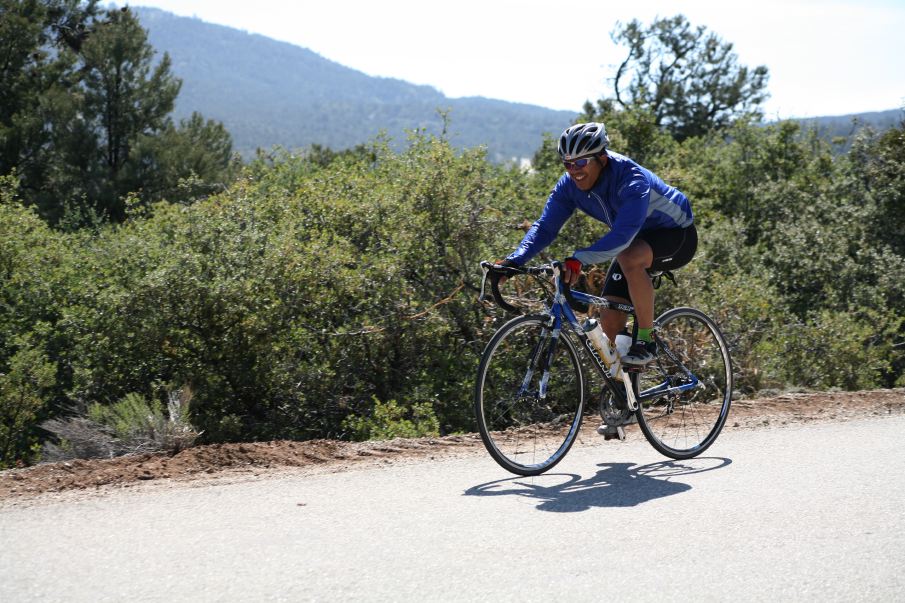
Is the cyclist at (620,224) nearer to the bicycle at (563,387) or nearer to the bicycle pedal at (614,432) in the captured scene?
the bicycle at (563,387)

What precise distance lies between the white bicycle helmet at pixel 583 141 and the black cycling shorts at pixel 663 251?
0.77 metres

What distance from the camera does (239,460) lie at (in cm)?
580

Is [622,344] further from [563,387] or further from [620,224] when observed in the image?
[620,224]

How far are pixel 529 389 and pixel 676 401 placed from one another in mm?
1350

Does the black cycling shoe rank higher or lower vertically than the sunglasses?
lower

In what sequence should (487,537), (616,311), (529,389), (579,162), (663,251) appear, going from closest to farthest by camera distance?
(487,537) < (579,162) < (529,389) < (663,251) < (616,311)

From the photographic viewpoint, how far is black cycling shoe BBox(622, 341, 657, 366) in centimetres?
569

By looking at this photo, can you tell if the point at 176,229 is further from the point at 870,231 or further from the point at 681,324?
the point at 870,231

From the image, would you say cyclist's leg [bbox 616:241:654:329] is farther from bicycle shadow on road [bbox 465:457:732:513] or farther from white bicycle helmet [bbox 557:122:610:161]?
bicycle shadow on road [bbox 465:457:732:513]

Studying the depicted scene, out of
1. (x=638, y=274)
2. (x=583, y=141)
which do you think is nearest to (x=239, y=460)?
(x=638, y=274)

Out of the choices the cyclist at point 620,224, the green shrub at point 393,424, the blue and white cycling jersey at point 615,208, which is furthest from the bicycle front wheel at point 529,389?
the green shrub at point 393,424

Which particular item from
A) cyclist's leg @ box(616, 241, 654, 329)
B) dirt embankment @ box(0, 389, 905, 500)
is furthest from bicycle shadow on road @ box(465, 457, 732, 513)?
cyclist's leg @ box(616, 241, 654, 329)

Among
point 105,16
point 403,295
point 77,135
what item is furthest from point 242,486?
point 105,16

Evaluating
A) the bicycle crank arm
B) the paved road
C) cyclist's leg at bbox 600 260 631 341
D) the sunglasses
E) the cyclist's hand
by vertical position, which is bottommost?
the paved road
